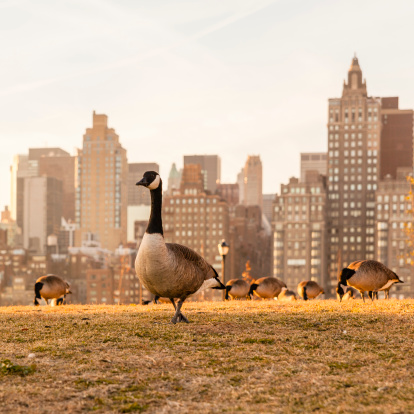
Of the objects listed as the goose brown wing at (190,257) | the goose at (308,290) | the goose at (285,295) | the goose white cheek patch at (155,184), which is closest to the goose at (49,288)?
the goose at (285,295)

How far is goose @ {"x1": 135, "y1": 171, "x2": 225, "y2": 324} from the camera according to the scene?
13305 millimetres

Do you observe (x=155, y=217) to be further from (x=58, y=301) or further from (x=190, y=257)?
(x=58, y=301)

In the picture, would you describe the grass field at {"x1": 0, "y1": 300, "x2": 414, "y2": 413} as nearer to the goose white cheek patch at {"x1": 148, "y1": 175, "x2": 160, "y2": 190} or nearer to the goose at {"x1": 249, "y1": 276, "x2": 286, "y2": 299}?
the goose white cheek patch at {"x1": 148, "y1": 175, "x2": 160, "y2": 190}

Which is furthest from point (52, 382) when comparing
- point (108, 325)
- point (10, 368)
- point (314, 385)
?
point (108, 325)

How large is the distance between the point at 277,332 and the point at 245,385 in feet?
12.7

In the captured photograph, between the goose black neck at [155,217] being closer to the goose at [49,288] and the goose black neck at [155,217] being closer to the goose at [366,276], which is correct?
the goose at [366,276]

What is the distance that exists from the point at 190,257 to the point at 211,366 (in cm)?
494

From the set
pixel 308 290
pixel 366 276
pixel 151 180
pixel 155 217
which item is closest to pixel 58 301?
pixel 308 290

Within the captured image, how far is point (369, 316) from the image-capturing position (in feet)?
48.2

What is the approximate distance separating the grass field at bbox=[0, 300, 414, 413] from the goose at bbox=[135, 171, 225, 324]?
0.82 m

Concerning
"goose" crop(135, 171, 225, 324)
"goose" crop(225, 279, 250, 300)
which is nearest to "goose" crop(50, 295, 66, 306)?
"goose" crop(225, 279, 250, 300)

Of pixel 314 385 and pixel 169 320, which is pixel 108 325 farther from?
pixel 314 385

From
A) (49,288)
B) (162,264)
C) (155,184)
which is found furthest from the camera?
(49,288)

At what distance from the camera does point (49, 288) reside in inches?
983
